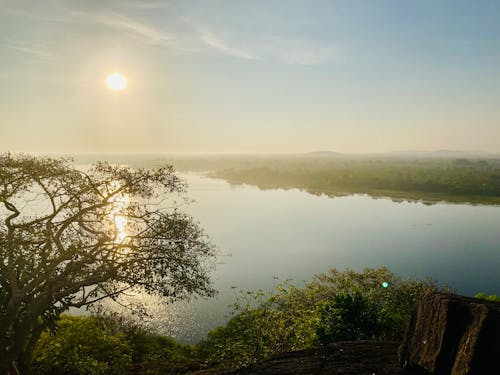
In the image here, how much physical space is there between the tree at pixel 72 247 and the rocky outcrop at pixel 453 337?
8.78 metres

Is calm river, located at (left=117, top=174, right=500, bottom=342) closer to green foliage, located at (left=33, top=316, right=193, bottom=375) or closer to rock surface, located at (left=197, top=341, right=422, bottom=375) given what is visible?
green foliage, located at (left=33, top=316, right=193, bottom=375)

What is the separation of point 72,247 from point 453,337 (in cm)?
1303

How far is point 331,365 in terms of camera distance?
8492 millimetres

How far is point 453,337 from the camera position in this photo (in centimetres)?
673

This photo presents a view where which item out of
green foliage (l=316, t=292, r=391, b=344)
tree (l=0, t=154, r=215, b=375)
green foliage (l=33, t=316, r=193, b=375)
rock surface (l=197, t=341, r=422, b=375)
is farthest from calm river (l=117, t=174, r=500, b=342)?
rock surface (l=197, t=341, r=422, b=375)

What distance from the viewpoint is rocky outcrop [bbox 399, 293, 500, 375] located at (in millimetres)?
6078

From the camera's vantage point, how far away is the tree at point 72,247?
11195 millimetres

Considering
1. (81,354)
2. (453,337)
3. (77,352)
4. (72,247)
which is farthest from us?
(77,352)

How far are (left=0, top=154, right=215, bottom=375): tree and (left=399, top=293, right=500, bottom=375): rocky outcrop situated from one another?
28.8ft

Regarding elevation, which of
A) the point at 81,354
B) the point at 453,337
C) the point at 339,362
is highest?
the point at 453,337

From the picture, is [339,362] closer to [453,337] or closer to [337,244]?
[453,337]

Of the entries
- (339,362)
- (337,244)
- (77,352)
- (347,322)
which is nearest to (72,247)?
(77,352)

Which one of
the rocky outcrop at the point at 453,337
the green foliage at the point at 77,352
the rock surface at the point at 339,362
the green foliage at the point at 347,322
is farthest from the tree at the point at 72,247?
the rocky outcrop at the point at 453,337

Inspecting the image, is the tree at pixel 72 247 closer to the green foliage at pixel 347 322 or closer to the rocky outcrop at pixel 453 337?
the green foliage at pixel 347 322
